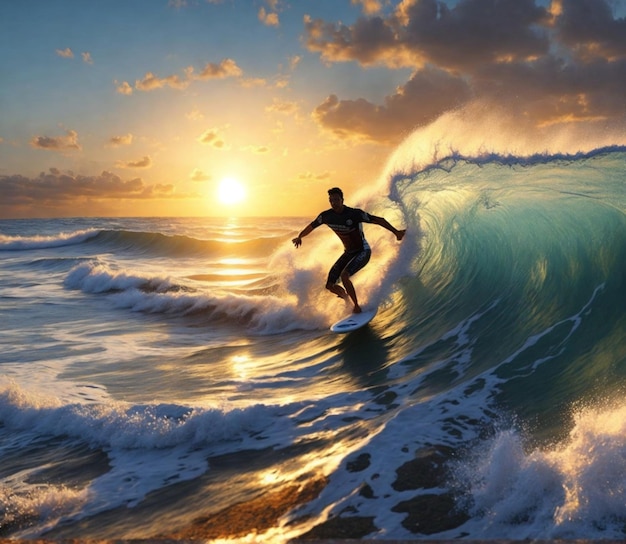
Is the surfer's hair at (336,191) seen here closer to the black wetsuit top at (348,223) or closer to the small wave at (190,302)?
the black wetsuit top at (348,223)

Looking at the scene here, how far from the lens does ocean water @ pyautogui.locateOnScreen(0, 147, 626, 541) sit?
3697 mm

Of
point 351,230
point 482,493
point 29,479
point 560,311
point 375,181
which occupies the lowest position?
point 29,479

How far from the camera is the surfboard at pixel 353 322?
9.14 meters

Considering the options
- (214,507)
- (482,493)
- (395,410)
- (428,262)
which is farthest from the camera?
(428,262)

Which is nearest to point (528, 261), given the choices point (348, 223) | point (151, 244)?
point (348, 223)

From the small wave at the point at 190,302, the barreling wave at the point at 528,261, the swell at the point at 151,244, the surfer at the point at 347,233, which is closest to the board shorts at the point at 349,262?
the surfer at the point at 347,233

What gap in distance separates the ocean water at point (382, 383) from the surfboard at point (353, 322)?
8.8 inches

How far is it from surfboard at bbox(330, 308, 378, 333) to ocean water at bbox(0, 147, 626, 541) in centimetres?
22

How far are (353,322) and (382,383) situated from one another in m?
2.65

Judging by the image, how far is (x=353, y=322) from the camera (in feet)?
30.5

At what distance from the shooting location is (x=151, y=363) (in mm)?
8617

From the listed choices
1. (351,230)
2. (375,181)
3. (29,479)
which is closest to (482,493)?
(29,479)

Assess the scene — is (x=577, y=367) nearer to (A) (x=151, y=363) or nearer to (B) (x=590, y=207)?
(B) (x=590, y=207)

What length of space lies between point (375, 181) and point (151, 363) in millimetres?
6541
